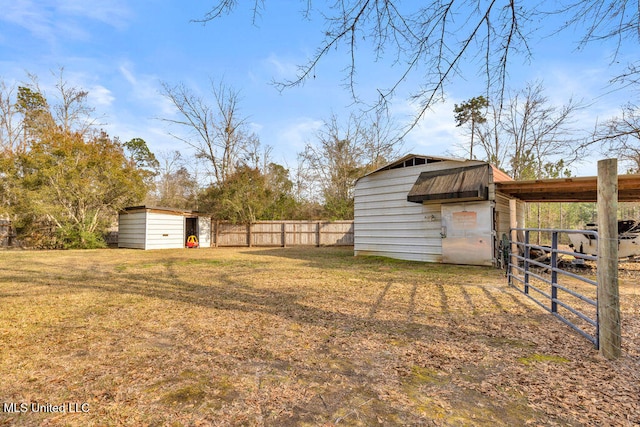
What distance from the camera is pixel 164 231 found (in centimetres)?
1775

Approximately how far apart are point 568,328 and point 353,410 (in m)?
3.26

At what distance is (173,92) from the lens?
22.6m

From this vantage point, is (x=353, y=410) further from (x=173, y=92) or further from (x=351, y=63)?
(x=173, y=92)

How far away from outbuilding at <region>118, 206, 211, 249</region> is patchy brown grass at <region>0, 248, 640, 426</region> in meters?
12.4

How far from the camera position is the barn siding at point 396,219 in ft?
32.0

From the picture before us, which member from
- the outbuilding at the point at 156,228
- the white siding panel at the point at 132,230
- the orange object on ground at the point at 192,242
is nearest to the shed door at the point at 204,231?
the outbuilding at the point at 156,228

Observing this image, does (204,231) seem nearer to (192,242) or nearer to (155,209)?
(192,242)

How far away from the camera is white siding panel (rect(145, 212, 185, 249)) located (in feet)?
55.6

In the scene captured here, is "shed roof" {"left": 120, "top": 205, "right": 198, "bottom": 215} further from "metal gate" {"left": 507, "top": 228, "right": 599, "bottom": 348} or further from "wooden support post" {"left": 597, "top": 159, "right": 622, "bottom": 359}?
"wooden support post" {"left": 597, "top": 159, "right": 622, "bottom": 359}

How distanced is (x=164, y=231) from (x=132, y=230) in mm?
1900

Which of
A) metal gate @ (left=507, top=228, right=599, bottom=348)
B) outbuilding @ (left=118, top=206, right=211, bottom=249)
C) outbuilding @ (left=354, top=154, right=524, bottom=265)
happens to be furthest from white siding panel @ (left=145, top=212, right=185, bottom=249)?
metal gate @ (left=507, top=228, right=599, bottom=348)

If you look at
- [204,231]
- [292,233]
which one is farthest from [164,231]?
[292,233]

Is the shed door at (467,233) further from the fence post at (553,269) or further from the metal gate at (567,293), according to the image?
the fence post at (553,269)

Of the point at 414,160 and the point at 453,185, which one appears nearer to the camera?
the point at 453,185
